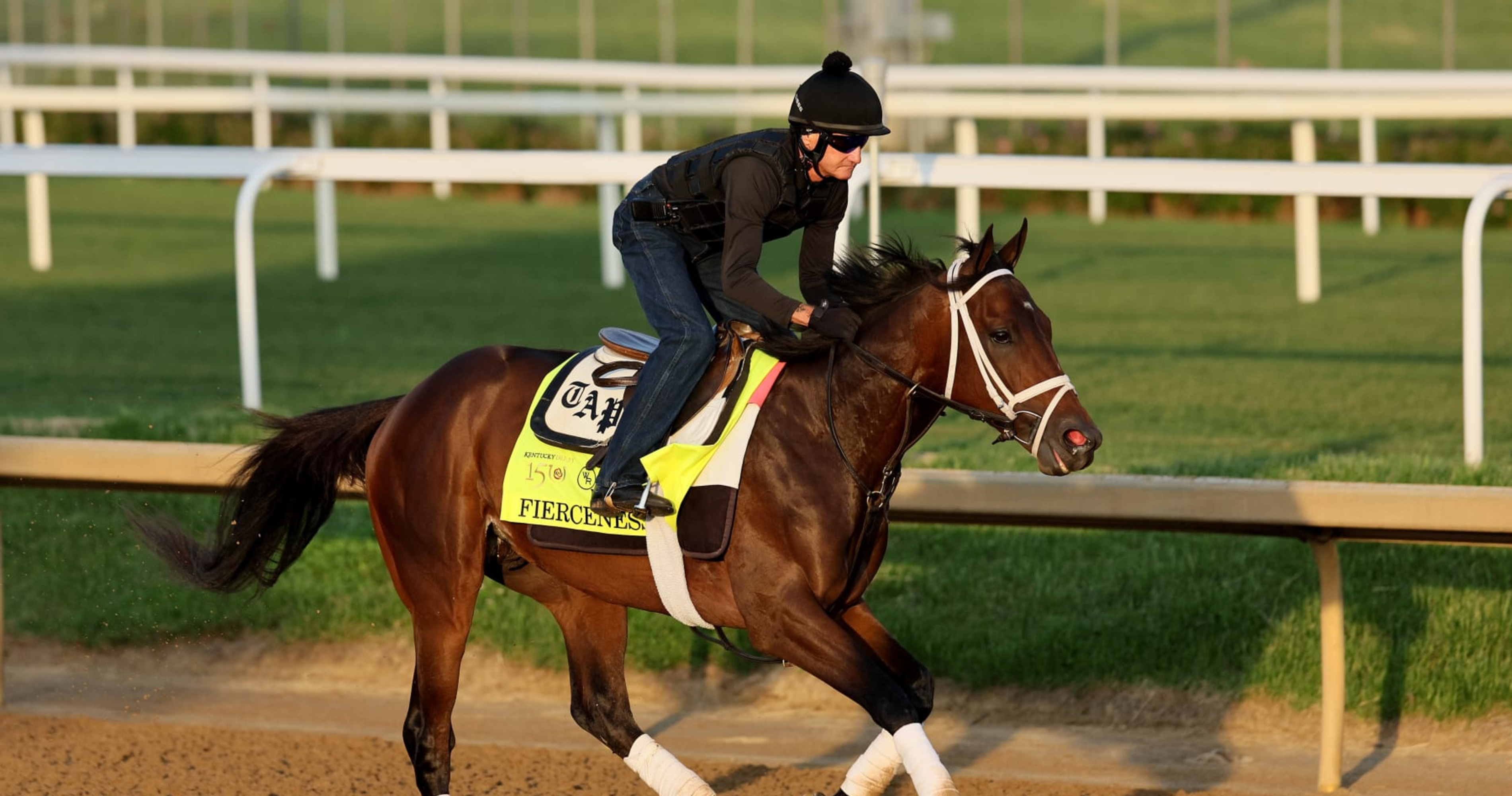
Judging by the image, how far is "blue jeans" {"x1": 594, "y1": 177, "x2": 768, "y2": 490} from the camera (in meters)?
3.83

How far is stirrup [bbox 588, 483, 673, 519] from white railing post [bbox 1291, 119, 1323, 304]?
4466mm

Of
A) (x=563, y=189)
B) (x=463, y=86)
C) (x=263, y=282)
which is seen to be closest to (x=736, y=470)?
(x=263, y=282)

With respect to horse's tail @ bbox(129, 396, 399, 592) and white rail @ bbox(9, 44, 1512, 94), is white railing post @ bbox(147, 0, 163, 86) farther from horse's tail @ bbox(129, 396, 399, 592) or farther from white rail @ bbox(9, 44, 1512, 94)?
horse's tail @ bbox(129, 396, 399, 592)

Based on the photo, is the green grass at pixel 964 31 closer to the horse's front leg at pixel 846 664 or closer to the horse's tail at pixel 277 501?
the horse's tail at pixel 277 501

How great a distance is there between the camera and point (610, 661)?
14.4 ft

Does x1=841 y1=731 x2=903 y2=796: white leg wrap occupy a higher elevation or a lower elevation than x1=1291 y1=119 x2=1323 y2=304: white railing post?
lower

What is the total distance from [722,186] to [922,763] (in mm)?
1322

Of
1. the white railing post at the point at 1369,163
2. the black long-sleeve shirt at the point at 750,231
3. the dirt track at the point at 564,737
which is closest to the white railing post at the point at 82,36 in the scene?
the white railing post at the point at 1369,163

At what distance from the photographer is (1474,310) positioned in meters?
4.92

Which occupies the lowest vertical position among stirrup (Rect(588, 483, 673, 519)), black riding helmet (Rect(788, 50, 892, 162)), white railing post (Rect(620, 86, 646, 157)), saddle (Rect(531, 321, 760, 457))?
stirrup (Rect(588, 483, 673, 519))

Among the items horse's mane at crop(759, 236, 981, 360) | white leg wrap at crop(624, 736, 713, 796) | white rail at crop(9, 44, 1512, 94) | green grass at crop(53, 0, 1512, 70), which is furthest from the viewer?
green grass at crop(53, 0, 1512, 70)

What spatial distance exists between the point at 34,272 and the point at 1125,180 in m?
7.36

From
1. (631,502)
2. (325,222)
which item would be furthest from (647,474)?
(325,222)

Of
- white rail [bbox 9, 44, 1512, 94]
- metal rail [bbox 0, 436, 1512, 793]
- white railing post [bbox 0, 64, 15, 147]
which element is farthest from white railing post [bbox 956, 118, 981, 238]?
white railing post [bbox 0, 64, 15, 147]
